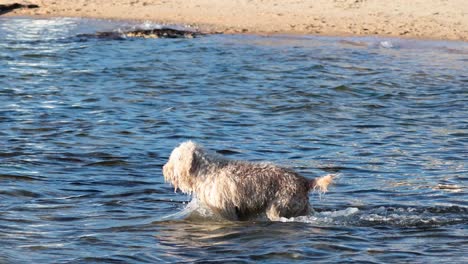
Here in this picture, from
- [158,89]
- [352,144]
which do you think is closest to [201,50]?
[158,89]

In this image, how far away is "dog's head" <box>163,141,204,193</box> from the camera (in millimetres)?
9102

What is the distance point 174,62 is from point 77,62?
201 centimetres

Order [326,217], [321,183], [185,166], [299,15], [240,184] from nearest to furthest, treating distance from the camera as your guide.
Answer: [321,183]
[240,184]
[185,166]
[326,217]
[299,15]

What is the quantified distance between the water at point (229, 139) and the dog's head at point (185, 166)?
14.6 inches

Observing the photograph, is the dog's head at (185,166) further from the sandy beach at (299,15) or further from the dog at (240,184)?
the sandy beach at (299,15)

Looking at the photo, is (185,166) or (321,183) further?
(185,166)

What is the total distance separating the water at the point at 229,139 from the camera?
8.73 m

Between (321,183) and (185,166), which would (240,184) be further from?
(321,183)

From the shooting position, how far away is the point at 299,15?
25516mm

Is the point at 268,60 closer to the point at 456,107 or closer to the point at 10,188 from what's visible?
the point at 456,107

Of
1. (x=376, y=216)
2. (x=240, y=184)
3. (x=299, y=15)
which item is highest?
(x=299, y=15)

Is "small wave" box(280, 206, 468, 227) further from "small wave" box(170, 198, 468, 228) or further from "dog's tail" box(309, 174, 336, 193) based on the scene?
"dog's tail" box(309, 174, 336, 193)

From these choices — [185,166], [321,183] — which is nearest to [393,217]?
[321,183]

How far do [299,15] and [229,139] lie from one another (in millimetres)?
12767
